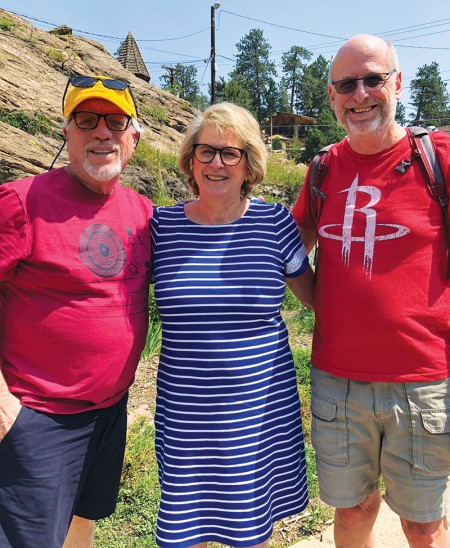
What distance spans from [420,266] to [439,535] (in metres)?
1.13

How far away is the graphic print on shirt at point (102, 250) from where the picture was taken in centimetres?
184

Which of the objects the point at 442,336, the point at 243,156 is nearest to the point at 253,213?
the point at 243,156

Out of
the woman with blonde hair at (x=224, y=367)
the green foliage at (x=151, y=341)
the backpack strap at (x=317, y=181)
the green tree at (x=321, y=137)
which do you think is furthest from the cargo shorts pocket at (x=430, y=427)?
the green tree at (x=321, y=137)

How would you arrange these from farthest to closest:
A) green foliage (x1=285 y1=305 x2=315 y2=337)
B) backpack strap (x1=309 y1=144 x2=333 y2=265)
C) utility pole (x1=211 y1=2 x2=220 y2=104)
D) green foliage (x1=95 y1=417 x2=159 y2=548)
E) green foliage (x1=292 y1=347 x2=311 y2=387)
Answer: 1. utility pole (x1=211 y1=2 x2=220 y2=104)
2. green foliage (x1=285 y1=305 x2=315 y2=337)
3. green foliage (x1=292 y1=347 x2=311 y2=387)
4. green foliage (x1=95 y1=417 x2=159 y2=548)
5. backpack strap (x1=309 y1=144 x2=333 y2=265)

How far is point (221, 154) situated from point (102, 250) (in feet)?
2.13

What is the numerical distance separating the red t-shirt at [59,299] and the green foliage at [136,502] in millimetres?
1108

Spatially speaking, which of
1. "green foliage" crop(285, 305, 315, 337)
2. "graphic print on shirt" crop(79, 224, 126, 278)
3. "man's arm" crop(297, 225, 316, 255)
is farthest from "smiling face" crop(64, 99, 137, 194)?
"green foliage" crop(285, 305, 315, 337)


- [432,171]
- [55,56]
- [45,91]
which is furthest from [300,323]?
[55,56]

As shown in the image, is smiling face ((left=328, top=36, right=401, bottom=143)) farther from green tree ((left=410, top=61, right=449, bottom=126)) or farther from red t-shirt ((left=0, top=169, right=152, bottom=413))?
green tree ((left=410, top=61, right=449, bottom=126))

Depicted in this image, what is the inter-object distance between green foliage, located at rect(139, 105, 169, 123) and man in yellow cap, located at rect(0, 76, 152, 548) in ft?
49.1

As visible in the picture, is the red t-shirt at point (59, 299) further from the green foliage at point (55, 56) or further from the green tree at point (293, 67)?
the green tree at point (293, 67)

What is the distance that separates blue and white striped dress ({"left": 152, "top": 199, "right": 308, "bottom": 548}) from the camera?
187cm

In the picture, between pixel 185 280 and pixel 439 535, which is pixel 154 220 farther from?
pixel 439 535

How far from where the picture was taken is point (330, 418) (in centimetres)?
207
